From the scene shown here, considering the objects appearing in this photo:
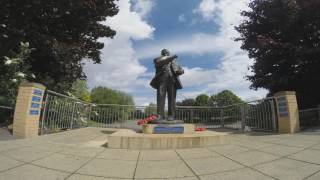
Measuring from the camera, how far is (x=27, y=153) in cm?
521

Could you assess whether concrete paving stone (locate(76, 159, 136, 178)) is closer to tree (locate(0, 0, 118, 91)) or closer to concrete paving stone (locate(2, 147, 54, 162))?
concrete paving stone (locate(2, 147, 54, 162))

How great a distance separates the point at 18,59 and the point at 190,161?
9042mm

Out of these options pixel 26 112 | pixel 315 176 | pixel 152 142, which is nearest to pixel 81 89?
pixel 26 112

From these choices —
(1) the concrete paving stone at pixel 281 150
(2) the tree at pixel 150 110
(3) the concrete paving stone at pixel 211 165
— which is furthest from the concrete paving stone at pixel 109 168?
(2) the tree at pixel 150 110

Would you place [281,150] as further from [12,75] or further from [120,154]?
[12,75]

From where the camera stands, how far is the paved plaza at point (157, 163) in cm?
391

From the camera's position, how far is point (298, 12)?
13.3 m

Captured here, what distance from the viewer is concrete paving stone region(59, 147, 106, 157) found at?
5.44m

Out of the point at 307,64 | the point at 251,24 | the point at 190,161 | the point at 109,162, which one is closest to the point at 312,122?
the point at 307,64

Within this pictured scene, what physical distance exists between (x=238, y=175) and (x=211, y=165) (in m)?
0.71

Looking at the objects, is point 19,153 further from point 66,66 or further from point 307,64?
point 307,64

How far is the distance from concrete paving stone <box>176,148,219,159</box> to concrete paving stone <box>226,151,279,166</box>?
54 cm

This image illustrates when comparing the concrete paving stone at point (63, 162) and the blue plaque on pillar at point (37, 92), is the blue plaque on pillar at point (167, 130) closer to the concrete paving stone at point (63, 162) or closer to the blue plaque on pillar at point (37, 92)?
the concrete paving stone at point (63, 162)

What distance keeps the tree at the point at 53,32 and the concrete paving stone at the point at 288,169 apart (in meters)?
10.6
